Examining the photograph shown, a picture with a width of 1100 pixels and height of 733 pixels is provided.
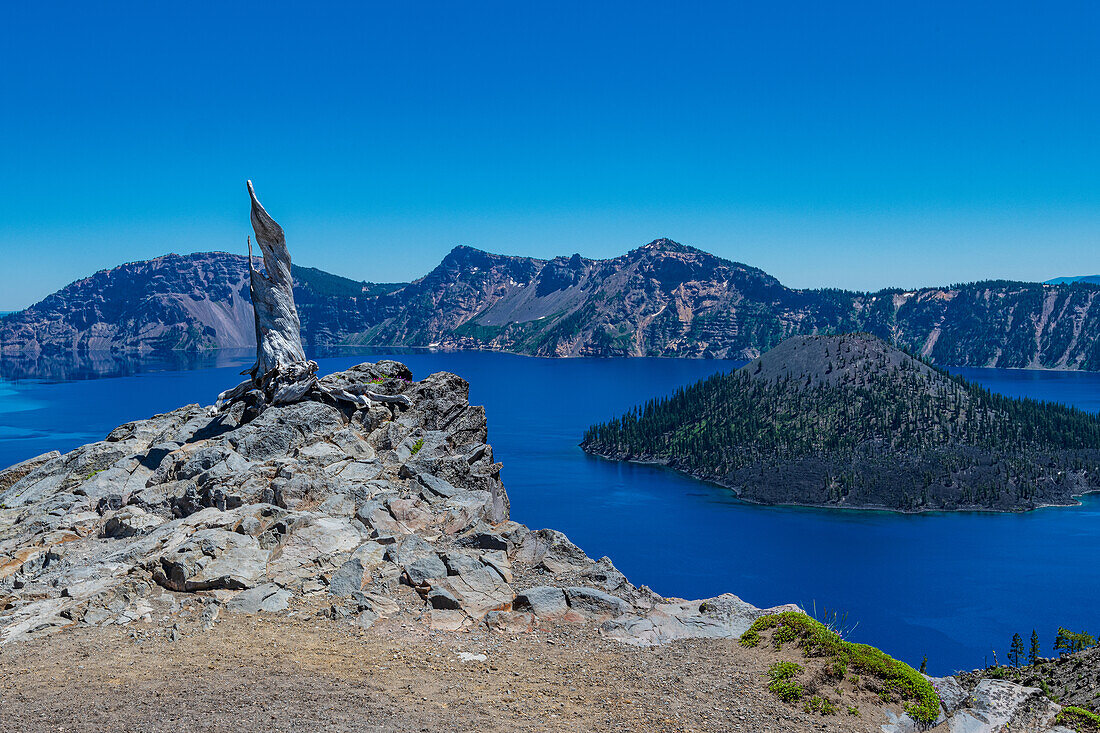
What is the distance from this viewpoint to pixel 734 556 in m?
148

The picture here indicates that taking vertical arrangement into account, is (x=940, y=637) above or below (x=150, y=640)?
below

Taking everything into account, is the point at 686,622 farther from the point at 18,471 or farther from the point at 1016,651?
the point at 1016,651

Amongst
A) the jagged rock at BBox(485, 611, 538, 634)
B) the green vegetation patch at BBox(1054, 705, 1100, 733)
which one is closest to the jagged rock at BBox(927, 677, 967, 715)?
the green vegetation patch at BBox(1054, 705, 1100, 733)

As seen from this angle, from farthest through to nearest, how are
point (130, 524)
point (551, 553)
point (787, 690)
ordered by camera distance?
point (130, 524) → point (551, 553) → point (787, 690)

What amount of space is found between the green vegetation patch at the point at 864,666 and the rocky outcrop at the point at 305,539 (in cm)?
233

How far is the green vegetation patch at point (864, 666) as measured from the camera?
19.1m

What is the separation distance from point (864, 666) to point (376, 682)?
41.8 feet

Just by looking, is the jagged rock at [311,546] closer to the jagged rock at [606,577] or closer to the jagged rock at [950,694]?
the jagged rock at [606,577]

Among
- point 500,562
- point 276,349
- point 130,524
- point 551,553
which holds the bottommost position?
point 551,553

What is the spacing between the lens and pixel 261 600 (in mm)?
24141

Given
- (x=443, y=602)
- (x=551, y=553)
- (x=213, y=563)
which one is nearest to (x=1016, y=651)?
(x=551, y=553)

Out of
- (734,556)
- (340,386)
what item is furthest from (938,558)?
(340,386)

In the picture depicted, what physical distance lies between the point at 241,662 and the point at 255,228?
1383 inches

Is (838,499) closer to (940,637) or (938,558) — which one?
(938,558)
